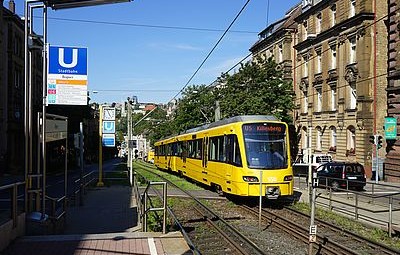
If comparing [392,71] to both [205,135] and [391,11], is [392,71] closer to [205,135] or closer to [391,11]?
[391,11]

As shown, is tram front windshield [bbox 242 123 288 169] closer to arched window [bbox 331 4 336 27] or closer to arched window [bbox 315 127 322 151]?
arched window [bbox 331 4 336 27]

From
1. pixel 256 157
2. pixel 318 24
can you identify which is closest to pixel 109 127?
pixel 256 157

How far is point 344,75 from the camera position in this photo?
1955 inches

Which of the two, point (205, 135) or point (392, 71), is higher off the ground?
point (392, 71)

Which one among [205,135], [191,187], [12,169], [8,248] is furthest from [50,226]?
[12,169]

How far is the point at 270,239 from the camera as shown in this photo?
13398mm

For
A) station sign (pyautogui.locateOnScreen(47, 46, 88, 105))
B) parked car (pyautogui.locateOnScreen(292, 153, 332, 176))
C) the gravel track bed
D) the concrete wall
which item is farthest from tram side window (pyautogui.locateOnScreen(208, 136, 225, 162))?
parked car (pyautogui.locateOnScreen(292, 153, 332, 176))

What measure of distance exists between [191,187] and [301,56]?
3568 centimetres

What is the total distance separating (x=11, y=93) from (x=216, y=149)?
116ft

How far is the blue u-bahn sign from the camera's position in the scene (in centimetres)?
1306

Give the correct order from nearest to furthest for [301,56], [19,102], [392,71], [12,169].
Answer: [392,71]
[12,169]
[19,102]
[301,56]

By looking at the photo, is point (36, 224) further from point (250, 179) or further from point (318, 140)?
point (318, 140)

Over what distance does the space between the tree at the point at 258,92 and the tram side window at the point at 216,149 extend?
2099 centimetres

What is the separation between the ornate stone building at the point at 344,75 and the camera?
46188mm
